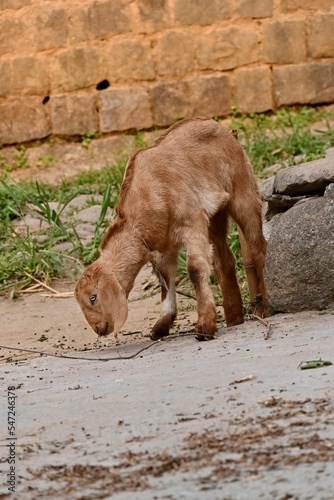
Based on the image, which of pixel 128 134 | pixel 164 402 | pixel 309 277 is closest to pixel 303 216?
pixel 309 277

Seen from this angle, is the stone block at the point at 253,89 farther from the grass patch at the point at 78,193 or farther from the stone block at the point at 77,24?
the stone block at the point at 77,24

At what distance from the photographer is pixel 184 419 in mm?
4090

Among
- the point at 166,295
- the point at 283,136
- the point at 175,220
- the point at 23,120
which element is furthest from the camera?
the point at 23,120

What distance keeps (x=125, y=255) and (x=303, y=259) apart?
1130 millimetres

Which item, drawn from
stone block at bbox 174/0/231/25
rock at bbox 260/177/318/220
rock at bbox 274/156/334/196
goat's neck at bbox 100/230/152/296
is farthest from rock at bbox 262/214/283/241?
stone block at bbox 174/0/231/25

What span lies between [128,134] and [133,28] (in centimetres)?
128

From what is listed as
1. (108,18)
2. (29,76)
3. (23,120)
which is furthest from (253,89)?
(23,120)

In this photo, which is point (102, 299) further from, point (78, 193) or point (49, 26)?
point (49, 26)

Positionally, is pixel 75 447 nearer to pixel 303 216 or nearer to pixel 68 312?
pixel 303 216

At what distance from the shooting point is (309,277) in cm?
611

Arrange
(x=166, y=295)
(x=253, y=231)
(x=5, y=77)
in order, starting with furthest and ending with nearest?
(x=5, y=77) < (x=253, y=231) < (x=166, y=295)

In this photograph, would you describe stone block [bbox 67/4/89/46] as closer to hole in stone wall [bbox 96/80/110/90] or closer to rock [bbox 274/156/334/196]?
hole in stone wall [bbox 96/80/110/90]

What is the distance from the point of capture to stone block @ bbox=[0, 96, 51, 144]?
12.1 meters

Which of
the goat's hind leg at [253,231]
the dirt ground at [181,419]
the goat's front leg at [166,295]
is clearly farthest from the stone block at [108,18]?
Answer: the dirt ground at [181,419]
